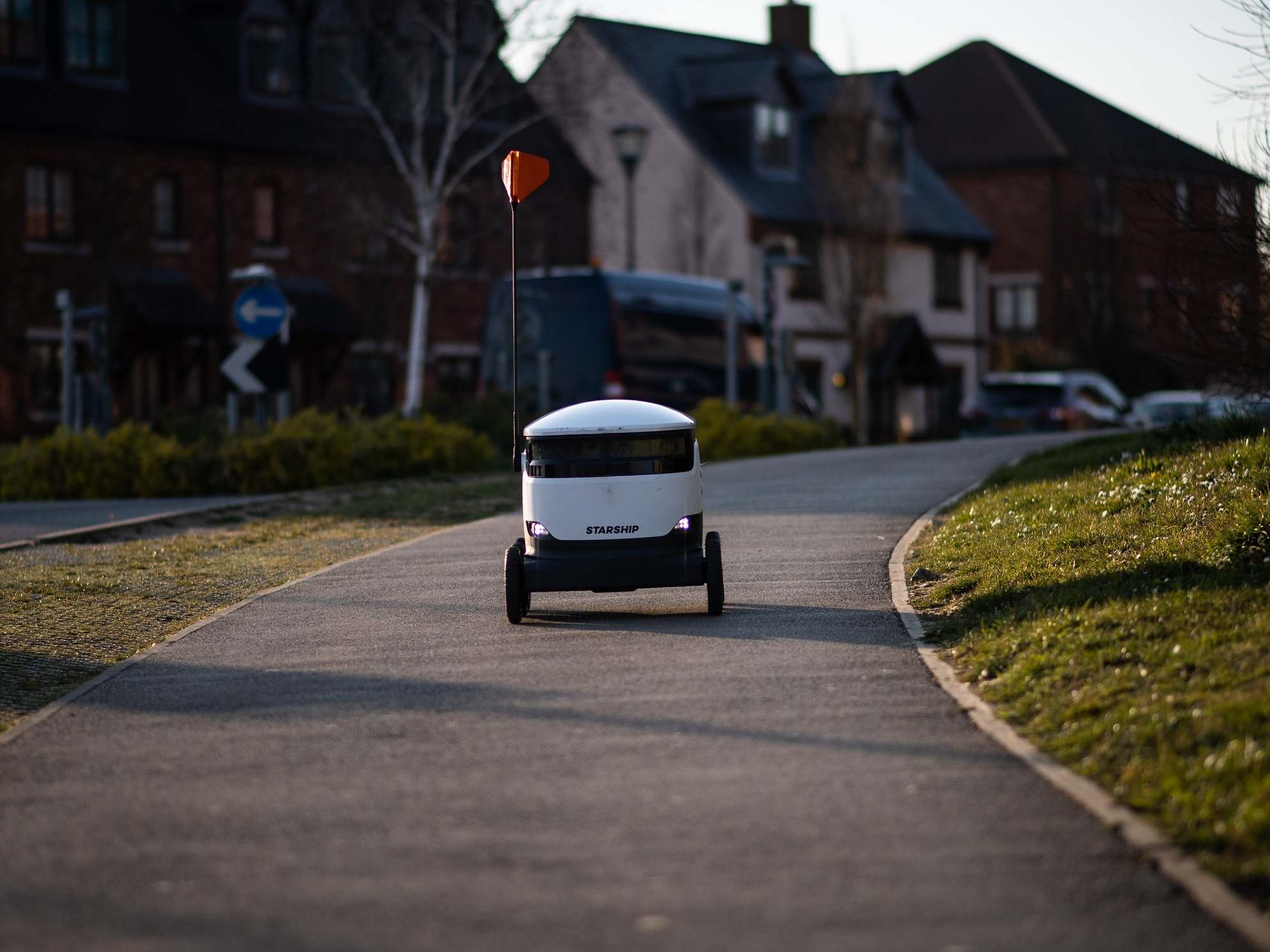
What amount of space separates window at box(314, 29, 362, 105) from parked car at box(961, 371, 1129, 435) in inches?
560

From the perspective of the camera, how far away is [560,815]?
23.5 ft

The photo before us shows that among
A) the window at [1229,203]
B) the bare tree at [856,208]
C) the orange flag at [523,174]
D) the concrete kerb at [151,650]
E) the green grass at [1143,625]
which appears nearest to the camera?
the green grass at [1143,625]

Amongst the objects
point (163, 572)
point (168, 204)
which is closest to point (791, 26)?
point (168, 204)

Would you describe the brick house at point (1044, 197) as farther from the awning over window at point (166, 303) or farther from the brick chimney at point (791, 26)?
the awning over window at point (166, 303)

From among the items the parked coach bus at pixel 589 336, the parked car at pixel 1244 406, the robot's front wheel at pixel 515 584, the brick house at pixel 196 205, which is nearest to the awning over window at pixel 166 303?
the brick house at pixel 196 205

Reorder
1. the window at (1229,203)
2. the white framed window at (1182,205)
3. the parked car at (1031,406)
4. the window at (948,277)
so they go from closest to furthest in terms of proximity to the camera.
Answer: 1. the window at (1229,203)
2. the white framed window at (1182,205)
3. the parked car at (1031,406)
4. the window at (948,277)

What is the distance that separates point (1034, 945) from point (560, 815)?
210 centimetres

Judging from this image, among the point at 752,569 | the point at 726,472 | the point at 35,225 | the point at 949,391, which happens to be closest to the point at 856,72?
the point at 949,391

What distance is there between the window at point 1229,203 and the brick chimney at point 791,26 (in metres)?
47.5

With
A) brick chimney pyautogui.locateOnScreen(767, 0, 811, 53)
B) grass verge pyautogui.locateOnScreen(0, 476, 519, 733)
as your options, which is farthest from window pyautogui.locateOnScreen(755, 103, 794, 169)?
grass verge pyautogui.locateOnScreen(0, 476, 519, 733)

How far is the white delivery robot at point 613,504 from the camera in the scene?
12.0 metres

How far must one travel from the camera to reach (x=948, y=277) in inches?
2323

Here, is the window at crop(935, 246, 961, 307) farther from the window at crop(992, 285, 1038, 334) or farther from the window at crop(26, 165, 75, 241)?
the window at crop(26, 165, 75, 241)

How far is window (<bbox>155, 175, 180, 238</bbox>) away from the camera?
40594mm
